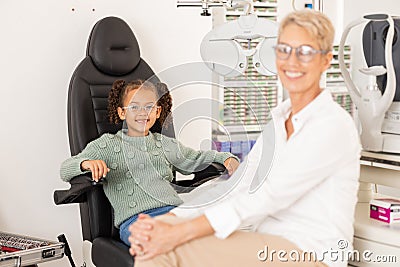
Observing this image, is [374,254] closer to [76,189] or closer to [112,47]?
[76,189]

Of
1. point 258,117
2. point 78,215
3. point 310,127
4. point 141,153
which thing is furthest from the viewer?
point 78,215

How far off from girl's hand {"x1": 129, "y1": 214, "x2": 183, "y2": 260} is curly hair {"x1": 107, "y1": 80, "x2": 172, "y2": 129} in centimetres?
83

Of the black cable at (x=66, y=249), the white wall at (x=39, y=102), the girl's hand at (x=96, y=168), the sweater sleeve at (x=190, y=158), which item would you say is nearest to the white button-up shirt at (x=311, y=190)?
the girl's hand at (x=96, y=168)

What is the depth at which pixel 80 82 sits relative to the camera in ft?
8.43

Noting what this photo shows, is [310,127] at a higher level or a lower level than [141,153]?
higher

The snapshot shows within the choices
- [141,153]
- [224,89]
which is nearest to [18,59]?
[141,153]

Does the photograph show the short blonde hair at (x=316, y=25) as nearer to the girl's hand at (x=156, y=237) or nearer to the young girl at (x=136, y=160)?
the girl's hand at (x=156, y=237)

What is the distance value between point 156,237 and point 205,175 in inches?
33.0

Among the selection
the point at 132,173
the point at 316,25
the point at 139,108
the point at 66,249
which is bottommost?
the point at 66,249

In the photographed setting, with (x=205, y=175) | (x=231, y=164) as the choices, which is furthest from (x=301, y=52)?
(x=205, y=175)

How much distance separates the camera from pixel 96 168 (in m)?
2.23

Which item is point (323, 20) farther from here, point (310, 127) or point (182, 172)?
point (182, 172)

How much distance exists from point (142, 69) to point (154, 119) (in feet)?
1.17

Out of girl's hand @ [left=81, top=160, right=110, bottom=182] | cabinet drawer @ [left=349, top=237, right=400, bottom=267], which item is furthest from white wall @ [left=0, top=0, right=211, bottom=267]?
cabinet drawer @ [left=349, top=237, right=400, bottom=267]
